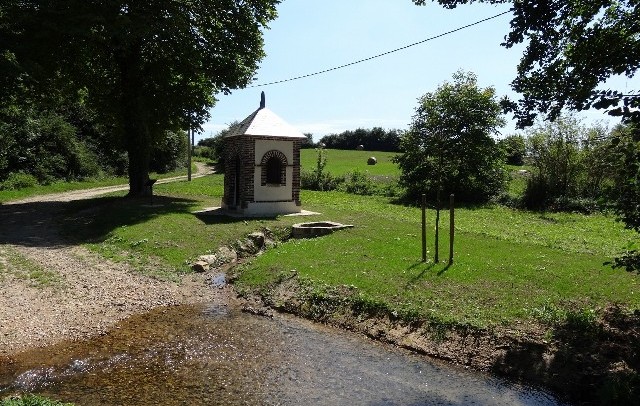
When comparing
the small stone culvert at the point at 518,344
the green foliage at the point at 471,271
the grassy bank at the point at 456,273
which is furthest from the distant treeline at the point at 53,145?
the small stone culvert at the point at 518,344

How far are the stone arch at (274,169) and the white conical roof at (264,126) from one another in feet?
2.83

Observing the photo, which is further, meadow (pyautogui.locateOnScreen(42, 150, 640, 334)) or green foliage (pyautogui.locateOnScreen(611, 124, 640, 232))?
meadow (pyautogui.locateOnScreen(42, 150, 640, 334))

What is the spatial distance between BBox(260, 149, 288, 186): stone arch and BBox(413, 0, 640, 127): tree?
12907 millimetres

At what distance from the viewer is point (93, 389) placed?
7406mm

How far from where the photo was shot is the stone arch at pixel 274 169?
72.7 ft

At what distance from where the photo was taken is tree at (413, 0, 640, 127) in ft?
28.7

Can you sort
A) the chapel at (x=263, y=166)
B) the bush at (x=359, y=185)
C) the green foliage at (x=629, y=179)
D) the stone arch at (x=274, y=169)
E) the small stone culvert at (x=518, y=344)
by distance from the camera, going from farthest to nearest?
the bush at (x=359, y=185), the stone arch at (x=274, y=169), the chapel at (x=263, y=166), the small stone culvert at (x=518, y=344), the green foliage at (x=629, y=179)

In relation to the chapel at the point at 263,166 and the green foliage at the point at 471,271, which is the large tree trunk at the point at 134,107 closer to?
the chapel at the point at 263,166

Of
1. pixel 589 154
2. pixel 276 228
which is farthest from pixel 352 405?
pixel 589 154

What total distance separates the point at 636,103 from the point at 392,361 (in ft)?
18.3

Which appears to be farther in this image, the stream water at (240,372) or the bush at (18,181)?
the bush at (18,181)

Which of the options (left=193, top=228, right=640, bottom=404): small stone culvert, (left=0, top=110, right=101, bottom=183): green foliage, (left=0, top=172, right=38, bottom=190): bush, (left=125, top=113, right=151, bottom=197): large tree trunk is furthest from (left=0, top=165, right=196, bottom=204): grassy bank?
(left=193, top=228, right=640, bottom=404): small stone culvert

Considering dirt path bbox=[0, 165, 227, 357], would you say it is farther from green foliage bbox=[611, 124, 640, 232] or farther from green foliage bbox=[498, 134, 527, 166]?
green foliage bbox=[498, 134, 527, 166]

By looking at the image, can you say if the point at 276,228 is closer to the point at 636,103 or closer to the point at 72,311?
the point at 72,311
